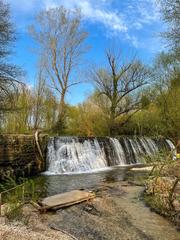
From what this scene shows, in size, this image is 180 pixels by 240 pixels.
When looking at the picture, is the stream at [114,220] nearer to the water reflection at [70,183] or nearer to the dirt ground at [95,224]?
the dirt ground at [95,224]

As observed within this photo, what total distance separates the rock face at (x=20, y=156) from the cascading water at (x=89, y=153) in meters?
0.60

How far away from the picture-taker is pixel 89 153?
42.5 ft

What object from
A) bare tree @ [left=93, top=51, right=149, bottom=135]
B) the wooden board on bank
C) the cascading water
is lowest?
the wooden board on bank

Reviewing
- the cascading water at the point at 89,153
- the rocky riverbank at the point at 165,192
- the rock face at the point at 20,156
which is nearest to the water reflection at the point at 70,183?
the rock face at the point at 20,156

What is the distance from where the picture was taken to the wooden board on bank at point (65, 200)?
4.92m

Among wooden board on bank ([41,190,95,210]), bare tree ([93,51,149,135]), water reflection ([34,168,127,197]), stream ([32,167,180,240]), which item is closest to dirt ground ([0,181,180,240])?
stream ([32,167,180,240])

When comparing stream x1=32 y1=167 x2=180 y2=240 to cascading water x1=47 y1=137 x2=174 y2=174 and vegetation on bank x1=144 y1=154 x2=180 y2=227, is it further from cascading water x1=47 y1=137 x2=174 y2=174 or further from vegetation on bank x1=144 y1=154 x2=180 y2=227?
cascading water x1=47 y1=137 x2=174 y2=174

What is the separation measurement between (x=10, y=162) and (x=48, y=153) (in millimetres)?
2283

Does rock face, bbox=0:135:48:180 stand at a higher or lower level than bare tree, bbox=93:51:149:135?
lower

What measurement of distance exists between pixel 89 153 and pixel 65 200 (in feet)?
25.2

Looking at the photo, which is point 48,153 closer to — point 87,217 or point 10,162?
point 10,162

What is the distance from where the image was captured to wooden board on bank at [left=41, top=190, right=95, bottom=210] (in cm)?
492

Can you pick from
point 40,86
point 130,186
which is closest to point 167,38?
point 130,186

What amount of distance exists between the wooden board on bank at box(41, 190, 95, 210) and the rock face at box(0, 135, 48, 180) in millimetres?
4857
